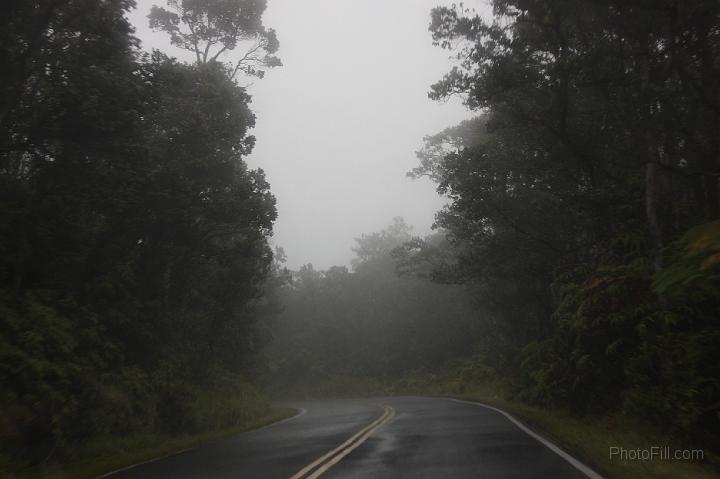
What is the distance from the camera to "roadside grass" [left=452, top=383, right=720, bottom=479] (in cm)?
688

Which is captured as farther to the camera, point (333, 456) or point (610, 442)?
point (333, 456)

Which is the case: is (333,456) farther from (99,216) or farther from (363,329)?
(363,329)

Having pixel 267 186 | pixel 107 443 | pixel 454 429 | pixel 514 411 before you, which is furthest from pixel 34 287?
pixel 514 411

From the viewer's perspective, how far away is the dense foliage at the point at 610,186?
9.98 metres

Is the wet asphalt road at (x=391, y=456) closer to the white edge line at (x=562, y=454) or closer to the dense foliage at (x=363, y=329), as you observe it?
the white edge line at (x=562, y=454)

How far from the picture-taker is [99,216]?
57.4 ft

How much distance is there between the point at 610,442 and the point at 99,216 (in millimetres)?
15116

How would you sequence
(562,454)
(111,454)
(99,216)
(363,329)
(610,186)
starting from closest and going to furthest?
(562,454)
(111,454)
(610,186)
(99,216)
(363,329)

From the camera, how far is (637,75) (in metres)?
13.4

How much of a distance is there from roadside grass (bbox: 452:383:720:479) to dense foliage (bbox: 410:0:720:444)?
18.6 inches

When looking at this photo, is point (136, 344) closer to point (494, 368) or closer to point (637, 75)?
point (637, 75)

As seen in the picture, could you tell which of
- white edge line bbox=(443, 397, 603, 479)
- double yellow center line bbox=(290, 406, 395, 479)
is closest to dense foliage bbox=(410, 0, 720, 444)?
white edge line bbox=(443, 397, 603, 479)

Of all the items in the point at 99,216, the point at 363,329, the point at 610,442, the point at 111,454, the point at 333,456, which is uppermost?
the point at 99,216

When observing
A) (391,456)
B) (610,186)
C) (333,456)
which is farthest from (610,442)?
(610,186)
